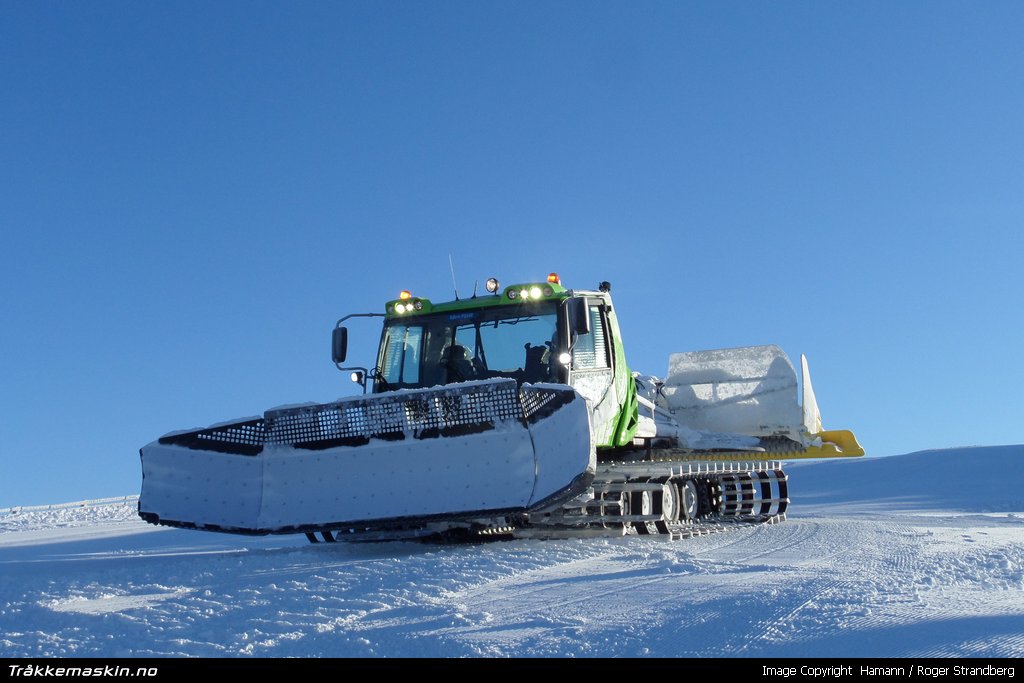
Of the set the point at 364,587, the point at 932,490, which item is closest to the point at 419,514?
the point at 364,587

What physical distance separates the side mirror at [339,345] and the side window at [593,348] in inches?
91.7

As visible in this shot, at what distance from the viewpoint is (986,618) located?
4.44 m

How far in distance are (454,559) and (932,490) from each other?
15.8m

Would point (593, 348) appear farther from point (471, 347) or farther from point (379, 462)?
point (379, 462)

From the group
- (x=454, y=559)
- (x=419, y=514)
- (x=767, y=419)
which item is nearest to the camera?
(x=454, y=559)

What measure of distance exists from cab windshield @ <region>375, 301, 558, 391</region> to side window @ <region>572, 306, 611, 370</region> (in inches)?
10.8

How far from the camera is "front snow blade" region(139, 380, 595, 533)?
7.64 metres

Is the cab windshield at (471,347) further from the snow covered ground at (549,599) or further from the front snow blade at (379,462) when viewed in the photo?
the snow covered ground at (549,599)

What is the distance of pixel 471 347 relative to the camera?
929cm

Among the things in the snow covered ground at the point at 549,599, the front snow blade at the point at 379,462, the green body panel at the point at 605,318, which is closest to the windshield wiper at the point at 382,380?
the green body panel at the point at 605,318

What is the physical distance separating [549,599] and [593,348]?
14.2 ft

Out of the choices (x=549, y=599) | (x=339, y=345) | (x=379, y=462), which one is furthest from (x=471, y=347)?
(x=549, y=599)
